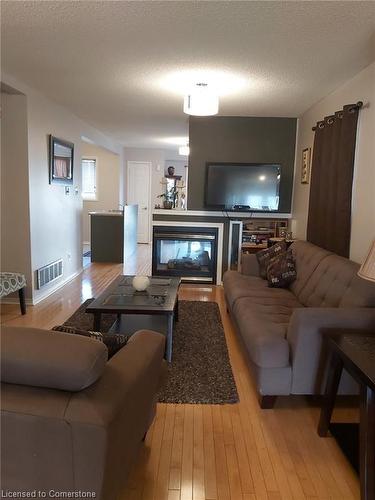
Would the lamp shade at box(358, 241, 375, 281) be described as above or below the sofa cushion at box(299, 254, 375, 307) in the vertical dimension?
above

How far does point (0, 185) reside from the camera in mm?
3998

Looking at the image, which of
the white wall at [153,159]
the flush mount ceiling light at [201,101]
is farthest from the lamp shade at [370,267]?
the white wall at [153,159]

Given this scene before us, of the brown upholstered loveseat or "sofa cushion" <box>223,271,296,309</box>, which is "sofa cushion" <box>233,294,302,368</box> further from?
the brown upholstered loveseat

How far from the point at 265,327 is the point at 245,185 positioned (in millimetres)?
3033

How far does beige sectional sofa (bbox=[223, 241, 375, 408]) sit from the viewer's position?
7.07 feet

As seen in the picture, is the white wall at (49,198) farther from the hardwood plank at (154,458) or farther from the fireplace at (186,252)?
the hardwood plank at (154,458)

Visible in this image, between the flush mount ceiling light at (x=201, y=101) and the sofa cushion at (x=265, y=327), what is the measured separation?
5.58ft

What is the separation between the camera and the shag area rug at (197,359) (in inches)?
97.0

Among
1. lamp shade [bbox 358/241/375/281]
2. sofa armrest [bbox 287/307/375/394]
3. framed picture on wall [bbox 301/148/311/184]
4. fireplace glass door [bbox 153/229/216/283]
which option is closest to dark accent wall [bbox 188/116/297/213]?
framed picture on wall [bbox 301/148/311/184]

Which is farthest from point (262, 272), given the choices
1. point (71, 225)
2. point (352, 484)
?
point (71, 225)

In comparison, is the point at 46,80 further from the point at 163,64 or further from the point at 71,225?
the point at 71,225

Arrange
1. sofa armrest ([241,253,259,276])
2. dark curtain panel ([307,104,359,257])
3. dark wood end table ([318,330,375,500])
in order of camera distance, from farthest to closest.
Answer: sofa armrest ([241,253,259,276]) < dark curtain panel ([307,104,359,257]) < dark wood end table ([318,330,375,500])

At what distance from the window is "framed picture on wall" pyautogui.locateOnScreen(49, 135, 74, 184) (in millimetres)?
3511

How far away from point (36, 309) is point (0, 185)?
1381mm
